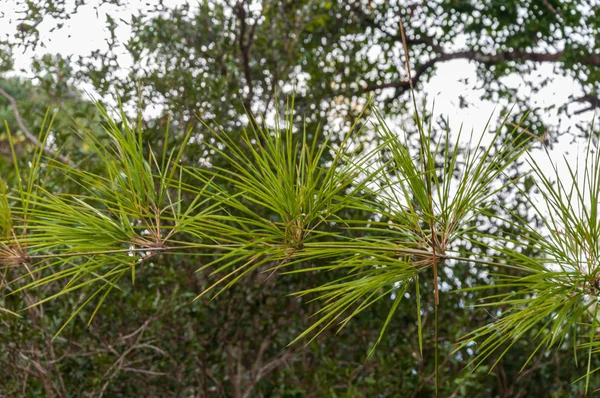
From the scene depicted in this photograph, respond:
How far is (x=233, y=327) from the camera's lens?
9.45 ft

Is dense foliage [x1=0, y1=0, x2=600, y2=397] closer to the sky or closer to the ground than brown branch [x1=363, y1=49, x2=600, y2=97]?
closer to the ground

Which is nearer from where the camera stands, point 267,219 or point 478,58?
point 267,219

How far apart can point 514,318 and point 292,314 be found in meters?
2.05

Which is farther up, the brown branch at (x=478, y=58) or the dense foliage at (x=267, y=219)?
the brown branch at (x=478, y=58)

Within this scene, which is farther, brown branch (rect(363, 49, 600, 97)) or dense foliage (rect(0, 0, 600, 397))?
brown branch (rect(363, 49, 600, 97))

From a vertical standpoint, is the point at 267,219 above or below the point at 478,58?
below

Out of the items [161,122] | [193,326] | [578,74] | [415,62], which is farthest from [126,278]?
[578,74]

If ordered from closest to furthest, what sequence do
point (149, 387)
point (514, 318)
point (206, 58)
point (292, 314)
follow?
point (514, 318) → point (149, 387) → point (292, 314) → point (206, 58)

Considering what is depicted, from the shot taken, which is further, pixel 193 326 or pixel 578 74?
pixel 578 74

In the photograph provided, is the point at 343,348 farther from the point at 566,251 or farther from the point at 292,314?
the point at 566,251

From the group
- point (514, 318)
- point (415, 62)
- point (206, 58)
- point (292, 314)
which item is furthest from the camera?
point (415, 62)

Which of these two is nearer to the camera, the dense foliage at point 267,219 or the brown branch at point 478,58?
the dense foliage at point 267,219

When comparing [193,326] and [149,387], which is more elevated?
[193,326]

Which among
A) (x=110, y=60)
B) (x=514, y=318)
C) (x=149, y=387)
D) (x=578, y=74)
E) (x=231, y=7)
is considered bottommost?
(x=149, y=387)
